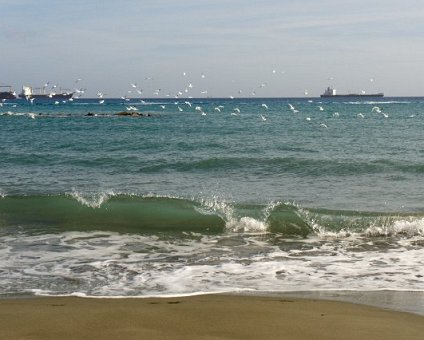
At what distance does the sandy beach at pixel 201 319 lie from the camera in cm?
626

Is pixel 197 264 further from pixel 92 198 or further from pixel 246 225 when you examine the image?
pixel 92 198

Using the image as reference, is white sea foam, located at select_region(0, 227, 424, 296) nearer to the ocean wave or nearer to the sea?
the sea

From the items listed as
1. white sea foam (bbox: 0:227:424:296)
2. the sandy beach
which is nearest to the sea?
white sea foam (bbox: 0:227:424:296)

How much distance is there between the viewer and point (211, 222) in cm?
1474

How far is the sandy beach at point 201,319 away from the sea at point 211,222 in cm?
72

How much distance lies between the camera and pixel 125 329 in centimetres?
636

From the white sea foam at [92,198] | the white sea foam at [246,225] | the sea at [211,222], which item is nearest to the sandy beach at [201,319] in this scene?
the sea at [211,222]

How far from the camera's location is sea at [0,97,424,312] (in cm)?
916

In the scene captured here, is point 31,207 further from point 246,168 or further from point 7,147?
point 7,147

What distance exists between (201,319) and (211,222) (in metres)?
7.93

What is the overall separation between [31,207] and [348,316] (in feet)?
36.3

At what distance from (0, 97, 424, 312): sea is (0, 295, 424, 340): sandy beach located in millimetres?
724

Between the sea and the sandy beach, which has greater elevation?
the sandy beach

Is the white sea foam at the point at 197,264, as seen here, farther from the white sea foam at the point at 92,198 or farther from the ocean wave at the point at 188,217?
the white sea foam at the point at 92,198
